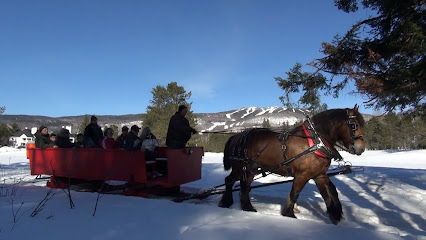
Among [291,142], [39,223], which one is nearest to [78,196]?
[39,223]

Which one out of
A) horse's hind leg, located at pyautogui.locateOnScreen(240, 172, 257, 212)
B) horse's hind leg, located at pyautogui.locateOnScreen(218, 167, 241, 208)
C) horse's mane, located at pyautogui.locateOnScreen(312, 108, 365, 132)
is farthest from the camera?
horse's hind leg, located at pyautogui.locateOnScreen(218, 167, 241, 208)

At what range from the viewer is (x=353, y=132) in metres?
→ 4.51

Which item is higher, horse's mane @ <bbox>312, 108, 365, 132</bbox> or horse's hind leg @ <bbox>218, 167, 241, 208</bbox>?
horse's mane @ <bbox>312, 108, 365, 132</bbox>

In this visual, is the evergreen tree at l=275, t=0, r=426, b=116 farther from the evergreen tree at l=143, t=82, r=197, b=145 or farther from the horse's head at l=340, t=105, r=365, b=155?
the evergreen tree at l=143, t=82, r=197, b=145

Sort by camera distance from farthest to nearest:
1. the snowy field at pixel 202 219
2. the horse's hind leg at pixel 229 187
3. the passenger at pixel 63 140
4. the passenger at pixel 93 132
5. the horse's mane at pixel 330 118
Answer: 1. the passenger at pixel 93 132
2. the passenger at pixel 63 140
3. the horse's hind leg at pixel 229 187
4. the horse's mane at pixel 330 118
5. the snowy field at pixel 202 219

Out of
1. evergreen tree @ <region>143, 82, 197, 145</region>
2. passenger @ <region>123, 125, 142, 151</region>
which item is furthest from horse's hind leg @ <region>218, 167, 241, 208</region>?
evergreen tree @ <region>143, 82, 197, 145</region>

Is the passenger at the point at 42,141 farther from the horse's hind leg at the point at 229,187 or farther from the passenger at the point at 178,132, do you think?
the horse's hind leg at the point at 229,187

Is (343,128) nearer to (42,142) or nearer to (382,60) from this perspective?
(382,60)

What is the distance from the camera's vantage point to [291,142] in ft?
16.1

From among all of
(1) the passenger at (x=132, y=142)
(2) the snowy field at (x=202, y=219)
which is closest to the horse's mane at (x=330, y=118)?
(2) the snowy field at (x=202, y=219)

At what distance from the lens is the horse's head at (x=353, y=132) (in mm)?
4441

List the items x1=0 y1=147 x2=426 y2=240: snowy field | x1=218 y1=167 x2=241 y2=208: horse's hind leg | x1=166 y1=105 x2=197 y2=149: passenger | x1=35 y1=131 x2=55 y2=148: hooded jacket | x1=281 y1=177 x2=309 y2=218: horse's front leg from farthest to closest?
x1=35 y1=131 x2=55 y2=148: hooded jacket
x1=166 y1=105 x2=197 y2=149: passenger
x1=218 y1=167 x2=241 y2=208: horse's hind leg
x1=281 y1=177 x2=309 y2=218: horse's front leg
x1=0 y1=147 x2=426 y2=240: snowy field

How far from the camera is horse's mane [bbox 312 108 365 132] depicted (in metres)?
4.66

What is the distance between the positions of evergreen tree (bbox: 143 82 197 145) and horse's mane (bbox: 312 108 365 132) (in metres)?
28.7
